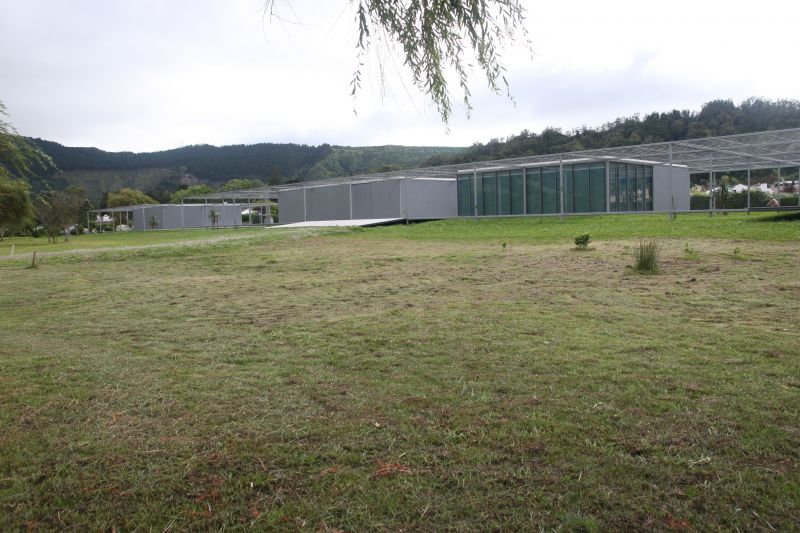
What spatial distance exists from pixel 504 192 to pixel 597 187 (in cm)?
613

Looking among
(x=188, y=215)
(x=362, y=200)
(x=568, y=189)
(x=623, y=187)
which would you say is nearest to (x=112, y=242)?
(x=362, y=200)

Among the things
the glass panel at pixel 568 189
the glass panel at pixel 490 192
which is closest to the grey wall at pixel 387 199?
the glass panel at pixel 490 192

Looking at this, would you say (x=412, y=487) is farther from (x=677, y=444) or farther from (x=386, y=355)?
(x=386, y=355)

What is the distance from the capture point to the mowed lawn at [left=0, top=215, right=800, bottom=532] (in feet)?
8.16

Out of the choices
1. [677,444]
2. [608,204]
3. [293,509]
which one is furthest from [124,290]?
[608,204]

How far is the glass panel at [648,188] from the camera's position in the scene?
1346 inches

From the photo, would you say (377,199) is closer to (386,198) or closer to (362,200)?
(386,198)

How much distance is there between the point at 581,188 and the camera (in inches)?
1271

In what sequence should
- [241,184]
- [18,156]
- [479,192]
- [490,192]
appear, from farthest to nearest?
[241,184] < [479,192] < [490,192] < [18,156]

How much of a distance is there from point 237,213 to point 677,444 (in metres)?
59.2

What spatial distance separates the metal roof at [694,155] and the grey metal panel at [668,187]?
0.91m

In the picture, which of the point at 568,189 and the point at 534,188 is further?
the point at 534,188

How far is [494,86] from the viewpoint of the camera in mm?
4551

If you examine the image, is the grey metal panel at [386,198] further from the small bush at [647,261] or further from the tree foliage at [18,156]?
the tree foliage at [18,156]
